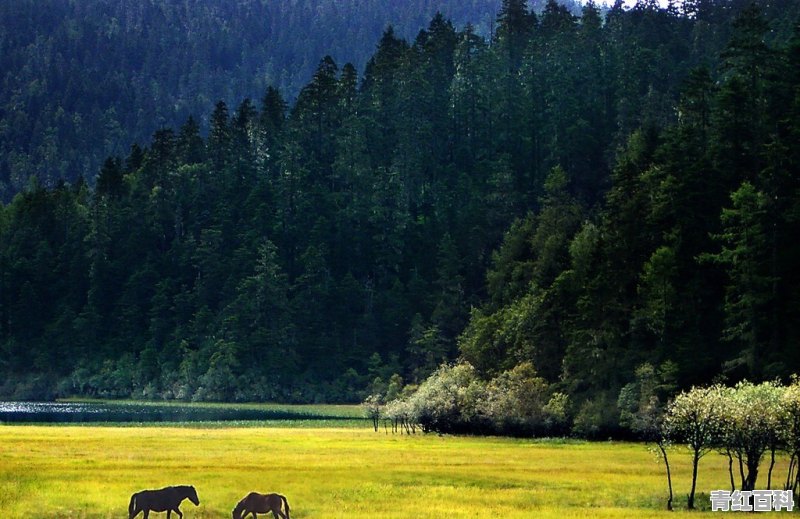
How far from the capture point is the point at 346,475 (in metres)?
72.9

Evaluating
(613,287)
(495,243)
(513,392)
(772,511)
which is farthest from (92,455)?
(495,243)

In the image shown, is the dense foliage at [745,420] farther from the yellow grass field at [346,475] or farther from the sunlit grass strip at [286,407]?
the sunlit grass strip at [286,407]

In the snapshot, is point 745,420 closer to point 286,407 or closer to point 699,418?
point 699,418

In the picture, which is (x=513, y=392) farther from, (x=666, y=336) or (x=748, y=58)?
(x=748, y=58)

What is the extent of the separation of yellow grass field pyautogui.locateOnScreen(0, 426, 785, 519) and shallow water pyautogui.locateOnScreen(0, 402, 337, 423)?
36.2m

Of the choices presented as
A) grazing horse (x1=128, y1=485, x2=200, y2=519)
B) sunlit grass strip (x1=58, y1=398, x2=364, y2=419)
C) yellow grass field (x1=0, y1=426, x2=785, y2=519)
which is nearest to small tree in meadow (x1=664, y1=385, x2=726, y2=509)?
yellow grass field (x1=0, y1=426, x2=785, y2=519)

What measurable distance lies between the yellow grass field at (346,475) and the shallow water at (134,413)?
3615 centimetres

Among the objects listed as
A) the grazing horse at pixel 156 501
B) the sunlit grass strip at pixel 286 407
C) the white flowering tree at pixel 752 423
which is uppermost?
the sunlit grass strip at pixel 286 407

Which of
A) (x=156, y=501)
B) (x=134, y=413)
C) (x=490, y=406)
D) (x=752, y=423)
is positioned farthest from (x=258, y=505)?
(x=134, y=413)

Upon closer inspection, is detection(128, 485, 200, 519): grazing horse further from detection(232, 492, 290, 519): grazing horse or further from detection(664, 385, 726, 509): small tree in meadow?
detection(664, 385, 726, 509): small tree in meadow

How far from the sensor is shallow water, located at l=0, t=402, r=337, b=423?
465ft

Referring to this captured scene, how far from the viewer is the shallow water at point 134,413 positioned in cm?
14188

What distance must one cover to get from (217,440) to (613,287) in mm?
49448

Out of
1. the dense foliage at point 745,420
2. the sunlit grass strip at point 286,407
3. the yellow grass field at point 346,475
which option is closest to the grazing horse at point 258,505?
the yellow grass field at point 346,475
